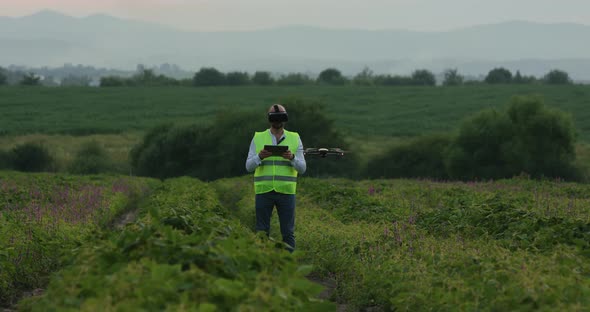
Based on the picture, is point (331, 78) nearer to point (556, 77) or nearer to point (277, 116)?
point (556, 77)

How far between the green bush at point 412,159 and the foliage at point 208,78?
2746 inches

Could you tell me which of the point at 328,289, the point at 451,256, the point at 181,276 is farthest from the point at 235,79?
the point at 181,276

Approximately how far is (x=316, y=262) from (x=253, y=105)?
70.1 metres

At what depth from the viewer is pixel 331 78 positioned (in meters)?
122

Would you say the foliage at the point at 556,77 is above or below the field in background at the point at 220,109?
above

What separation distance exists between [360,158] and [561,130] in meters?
12.4

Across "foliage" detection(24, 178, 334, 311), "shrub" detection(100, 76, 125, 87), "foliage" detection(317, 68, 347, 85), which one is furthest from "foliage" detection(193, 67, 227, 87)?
"foliage" detection(24, 178, 334, 311)

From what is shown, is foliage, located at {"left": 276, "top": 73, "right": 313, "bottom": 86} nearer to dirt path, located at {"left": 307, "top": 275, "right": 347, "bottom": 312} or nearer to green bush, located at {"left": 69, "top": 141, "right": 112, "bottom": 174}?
green bush, located at {"left": 69, "top": 141, "right": 112, "bottom": 174}

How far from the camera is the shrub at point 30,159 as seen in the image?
4775 centimetres

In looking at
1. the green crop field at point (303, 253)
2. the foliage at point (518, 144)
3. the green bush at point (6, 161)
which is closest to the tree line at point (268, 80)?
the green bush at point (6, 161)

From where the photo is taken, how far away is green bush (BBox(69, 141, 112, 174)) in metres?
46.4

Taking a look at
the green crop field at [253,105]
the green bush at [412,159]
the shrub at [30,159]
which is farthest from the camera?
the green crop field at [253,105]

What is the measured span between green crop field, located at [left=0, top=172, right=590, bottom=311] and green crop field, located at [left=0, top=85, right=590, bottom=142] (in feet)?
145

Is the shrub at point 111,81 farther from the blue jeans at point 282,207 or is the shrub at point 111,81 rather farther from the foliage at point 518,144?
the blue jeans at point 282,207
